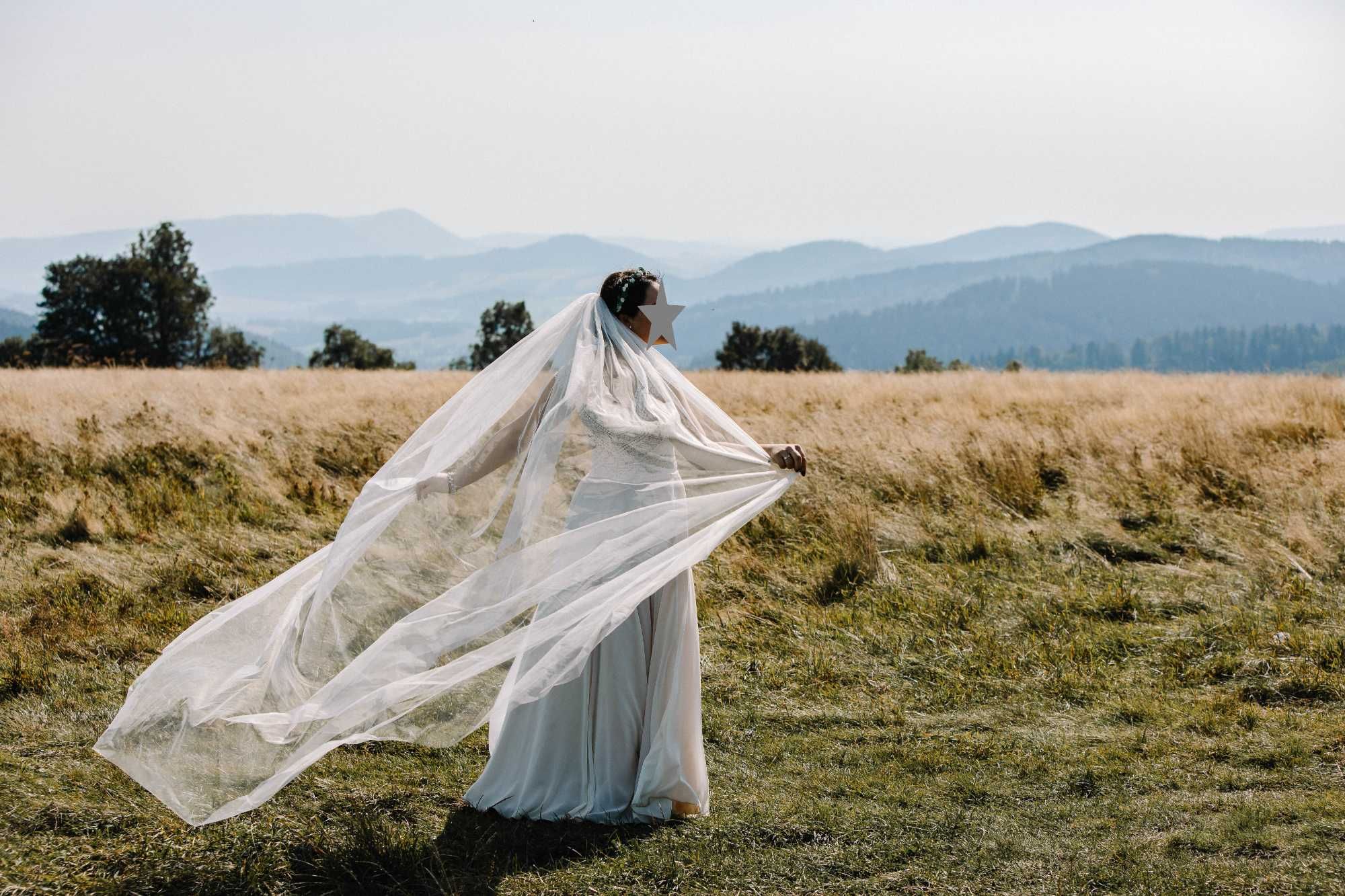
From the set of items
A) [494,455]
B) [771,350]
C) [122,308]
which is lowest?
[494,455]

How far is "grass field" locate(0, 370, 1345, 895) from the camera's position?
4.16 m

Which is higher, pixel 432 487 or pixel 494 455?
pixel 494 455

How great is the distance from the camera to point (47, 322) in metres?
52.5

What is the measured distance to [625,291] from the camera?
181 inches

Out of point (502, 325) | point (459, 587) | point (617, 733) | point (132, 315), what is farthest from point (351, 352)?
point (617, 733)

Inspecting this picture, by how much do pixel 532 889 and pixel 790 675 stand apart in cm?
304

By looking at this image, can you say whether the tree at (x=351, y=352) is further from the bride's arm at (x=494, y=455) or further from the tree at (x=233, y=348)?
the bride's arm at (x=494, y=455)

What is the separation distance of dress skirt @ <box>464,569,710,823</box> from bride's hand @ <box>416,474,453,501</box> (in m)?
0.96

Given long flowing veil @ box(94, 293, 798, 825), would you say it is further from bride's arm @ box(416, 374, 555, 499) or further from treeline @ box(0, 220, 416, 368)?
treeline @ box(0, 220, 416, 368)

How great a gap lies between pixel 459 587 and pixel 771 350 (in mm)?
53707

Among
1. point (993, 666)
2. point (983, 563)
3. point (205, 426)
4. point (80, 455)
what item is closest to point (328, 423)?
point (205, 426)

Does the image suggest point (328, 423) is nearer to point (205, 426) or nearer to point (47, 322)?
point (205, 426)

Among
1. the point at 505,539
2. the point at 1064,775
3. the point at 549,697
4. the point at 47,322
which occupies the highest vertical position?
the point at 47,322

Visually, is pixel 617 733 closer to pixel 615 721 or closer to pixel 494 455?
pixel 615 721
